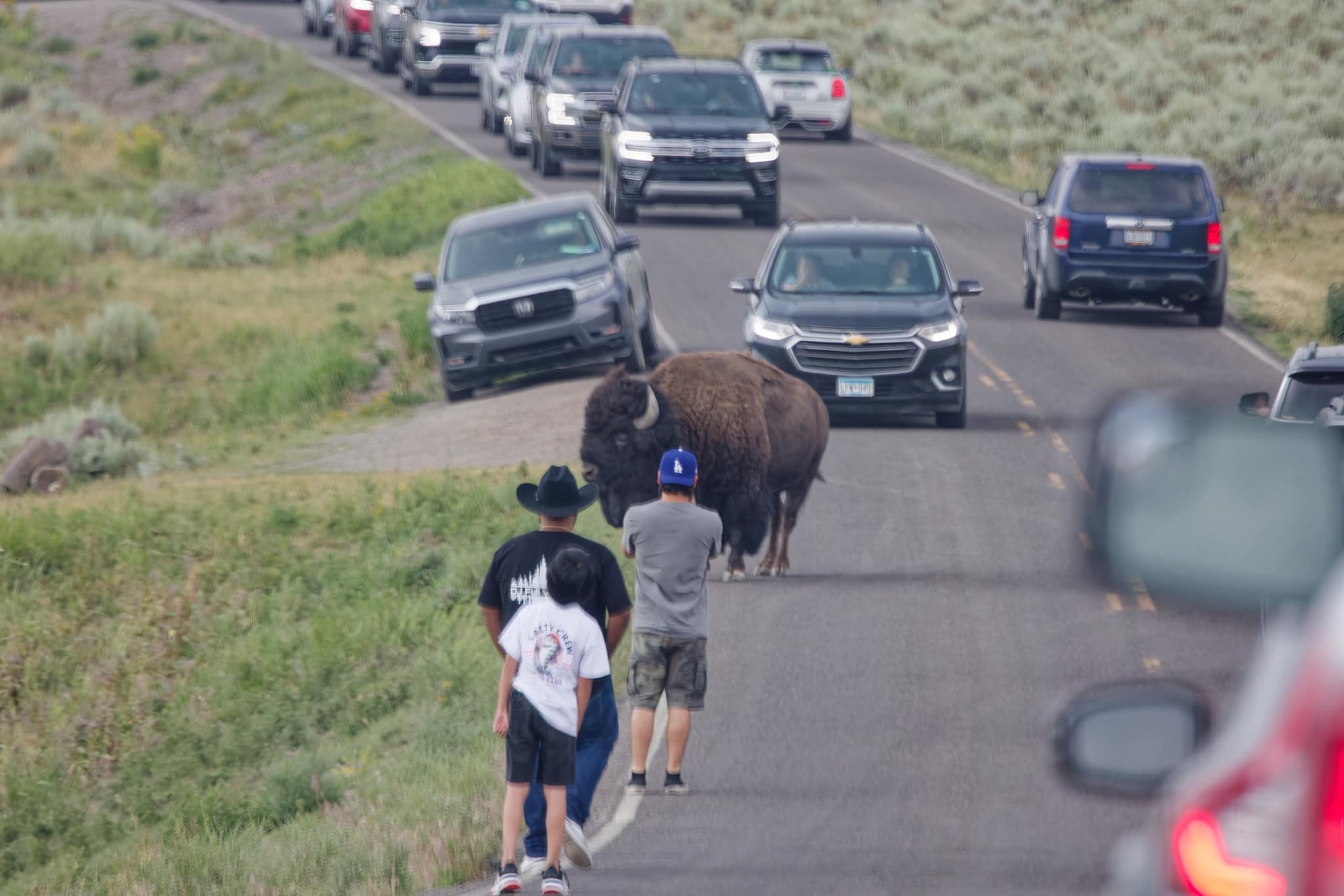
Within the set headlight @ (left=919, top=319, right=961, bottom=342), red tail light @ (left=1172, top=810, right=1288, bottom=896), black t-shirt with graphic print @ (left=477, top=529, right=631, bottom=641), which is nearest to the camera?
red tail light @ (left=1172, top=810, right=1288, bottom=896)

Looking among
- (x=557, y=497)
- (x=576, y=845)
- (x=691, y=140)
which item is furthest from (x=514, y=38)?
(x=576, y=845)

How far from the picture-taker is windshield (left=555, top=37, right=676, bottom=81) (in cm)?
3591

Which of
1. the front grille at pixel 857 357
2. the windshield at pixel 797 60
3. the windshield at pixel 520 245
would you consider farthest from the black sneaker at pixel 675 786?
the windshield at pixel 797 60

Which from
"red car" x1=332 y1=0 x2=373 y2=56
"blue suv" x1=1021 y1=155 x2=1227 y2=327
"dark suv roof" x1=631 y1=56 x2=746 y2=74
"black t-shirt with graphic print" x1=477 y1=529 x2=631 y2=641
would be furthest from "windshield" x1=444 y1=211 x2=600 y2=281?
"red car" x1=332 y1=0 x2=373 y2=56

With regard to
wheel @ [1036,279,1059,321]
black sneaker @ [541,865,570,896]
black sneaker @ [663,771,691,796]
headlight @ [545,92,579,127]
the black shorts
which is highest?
the black shorts

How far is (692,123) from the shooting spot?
30.8 m

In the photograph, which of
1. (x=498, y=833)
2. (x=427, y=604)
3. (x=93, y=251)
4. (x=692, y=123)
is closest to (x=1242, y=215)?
(x=692, y=123)

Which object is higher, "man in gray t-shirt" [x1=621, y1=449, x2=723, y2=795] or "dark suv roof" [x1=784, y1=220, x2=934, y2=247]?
"man in gray t-shirt" [x1=621, y1=449, x2=723, y2=795]

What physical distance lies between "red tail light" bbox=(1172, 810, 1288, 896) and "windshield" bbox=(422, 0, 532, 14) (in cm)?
4740

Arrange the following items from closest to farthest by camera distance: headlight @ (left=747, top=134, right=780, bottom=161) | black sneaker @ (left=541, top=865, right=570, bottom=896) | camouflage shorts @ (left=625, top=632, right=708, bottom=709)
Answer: black sneaker @ (left=541, top=865, right=570, bottom=896)
camouflage shorts @ (left=625, top=632, right=708, bottom=709)
headlight @ (left=747, top=134, right=780, bottom=161)

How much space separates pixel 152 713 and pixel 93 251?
24.5 metres

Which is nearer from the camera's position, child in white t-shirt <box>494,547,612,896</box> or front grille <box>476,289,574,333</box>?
child in white t-shirt <box>494,547,612,896</box>

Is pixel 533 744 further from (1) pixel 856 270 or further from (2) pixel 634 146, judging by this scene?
(2) pixel 634 146

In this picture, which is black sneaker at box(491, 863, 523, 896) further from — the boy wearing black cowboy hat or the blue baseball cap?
the blue baseball cap
